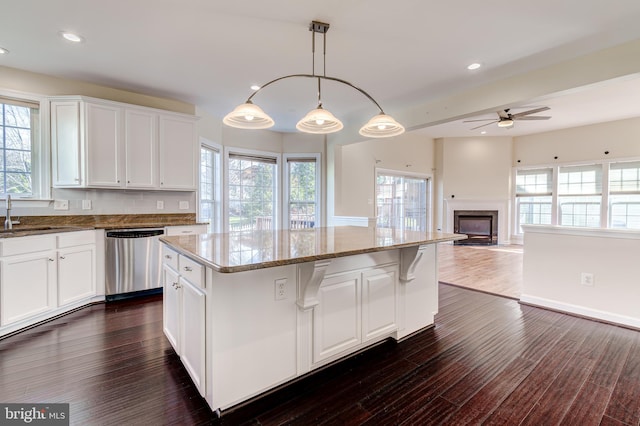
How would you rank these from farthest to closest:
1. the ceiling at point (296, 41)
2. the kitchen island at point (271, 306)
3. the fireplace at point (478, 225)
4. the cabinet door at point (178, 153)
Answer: the fireplace at point (478, 225)
the cabinet door at point (178, 153)
the ceiling at point (296, 41)
the kitchen island at point (271, 306)

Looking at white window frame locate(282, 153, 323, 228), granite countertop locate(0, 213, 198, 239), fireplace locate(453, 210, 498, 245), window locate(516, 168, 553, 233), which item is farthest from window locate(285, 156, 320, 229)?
window locate(516, 168, 553, 233)

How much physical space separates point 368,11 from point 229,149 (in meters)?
3.54

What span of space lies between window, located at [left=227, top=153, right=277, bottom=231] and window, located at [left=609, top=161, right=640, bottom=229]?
7.60 m

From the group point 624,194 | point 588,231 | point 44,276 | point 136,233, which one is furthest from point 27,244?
point 624,194

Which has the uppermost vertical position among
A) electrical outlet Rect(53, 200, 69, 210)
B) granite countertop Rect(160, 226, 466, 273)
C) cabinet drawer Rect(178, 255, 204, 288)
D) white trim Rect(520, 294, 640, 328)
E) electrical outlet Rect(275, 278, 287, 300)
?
electrical outlet Rect(53, 200, 69, 210)

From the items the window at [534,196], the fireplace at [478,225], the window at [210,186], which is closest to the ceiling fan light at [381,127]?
the window at [210,186]

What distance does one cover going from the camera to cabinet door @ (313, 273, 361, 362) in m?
1.88

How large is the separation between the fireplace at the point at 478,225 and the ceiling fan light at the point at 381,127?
6208 mm

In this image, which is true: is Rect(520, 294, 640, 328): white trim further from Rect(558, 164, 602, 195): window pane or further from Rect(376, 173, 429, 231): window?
Rect(558, 164, 602, 195): window pane

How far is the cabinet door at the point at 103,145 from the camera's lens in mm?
3275

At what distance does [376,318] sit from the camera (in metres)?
2.22

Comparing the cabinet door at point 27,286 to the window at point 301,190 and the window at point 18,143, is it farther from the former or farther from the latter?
the window at point 301,190

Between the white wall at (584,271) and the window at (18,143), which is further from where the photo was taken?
the window at (18,143)

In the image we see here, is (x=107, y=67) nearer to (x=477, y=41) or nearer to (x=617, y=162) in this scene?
(x=477, y=41)
